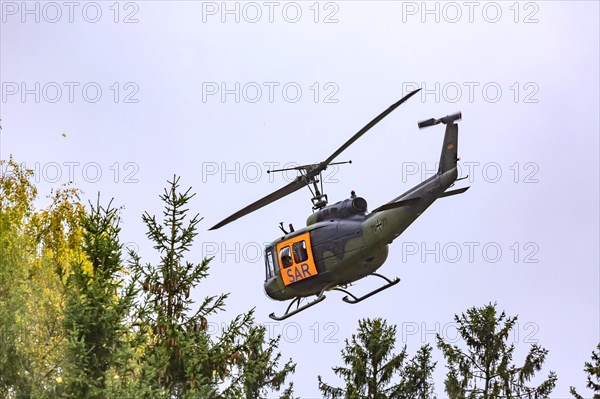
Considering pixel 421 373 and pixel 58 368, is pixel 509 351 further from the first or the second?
pixel 58 368

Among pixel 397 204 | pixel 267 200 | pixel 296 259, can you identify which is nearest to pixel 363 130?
pixel 397 204

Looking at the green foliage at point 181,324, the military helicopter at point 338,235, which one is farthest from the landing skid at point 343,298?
the green foliage at point 181,324

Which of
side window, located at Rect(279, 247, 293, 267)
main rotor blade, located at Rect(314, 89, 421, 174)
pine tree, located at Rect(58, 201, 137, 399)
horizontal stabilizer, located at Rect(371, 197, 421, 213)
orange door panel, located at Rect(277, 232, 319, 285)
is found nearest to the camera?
Answer: pine tree, located at Rect(58, 201, 137, 399)

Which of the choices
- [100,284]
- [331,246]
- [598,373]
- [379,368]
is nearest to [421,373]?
[379,368]

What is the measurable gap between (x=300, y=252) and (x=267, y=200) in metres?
1.84

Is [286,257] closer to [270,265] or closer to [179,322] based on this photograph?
[270,265]

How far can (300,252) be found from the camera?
36.6 meters

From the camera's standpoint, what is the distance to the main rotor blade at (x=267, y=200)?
35375 millimetres

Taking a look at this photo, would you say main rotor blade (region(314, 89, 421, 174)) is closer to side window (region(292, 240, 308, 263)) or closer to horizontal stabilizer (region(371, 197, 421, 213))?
horizontal stabilizer (region(371, 197, 421, 213))

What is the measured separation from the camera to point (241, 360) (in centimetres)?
2528

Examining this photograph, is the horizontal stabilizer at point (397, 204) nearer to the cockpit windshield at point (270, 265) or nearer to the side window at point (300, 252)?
the side window at point (300, 252)

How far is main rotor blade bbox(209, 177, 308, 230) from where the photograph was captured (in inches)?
1393

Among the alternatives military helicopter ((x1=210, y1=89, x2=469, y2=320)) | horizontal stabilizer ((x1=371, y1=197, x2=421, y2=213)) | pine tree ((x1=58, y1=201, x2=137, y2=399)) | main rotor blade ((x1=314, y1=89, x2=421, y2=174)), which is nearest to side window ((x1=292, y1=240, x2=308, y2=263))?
military helicopter ((x1=210, y1=89, x2=469, y2=320))

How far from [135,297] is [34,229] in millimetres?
32833
